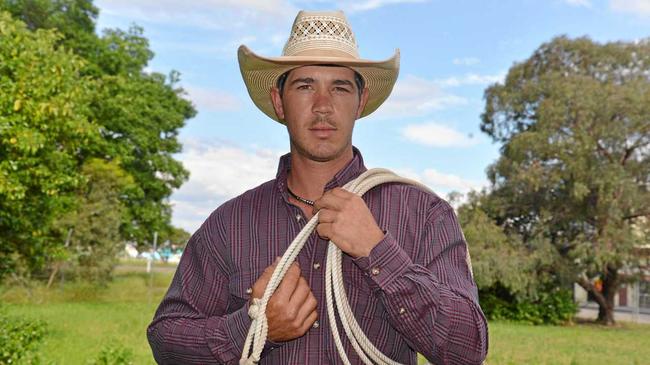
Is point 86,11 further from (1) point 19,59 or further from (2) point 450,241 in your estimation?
(2) point 450,241

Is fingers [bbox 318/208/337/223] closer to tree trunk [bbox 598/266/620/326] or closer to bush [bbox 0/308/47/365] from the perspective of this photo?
bush [bbox 0/308/47/365]

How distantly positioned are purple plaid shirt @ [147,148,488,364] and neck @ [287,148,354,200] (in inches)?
1.7

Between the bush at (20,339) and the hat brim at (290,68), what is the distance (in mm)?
6616

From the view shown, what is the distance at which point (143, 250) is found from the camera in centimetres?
3528

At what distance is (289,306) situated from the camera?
6.40 feet

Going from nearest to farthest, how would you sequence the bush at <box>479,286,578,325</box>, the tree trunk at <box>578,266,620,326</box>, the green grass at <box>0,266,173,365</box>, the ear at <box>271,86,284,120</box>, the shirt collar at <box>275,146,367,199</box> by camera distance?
the shirt collar at <box>275,146,367,199</box> < the ear at <box>271,86,284,120</box> < the green grass at <box>0,266,173,365</box> < the tree trunk at <box>578,266,620,326</box> < the bush at <box>479,286,578,325</box>

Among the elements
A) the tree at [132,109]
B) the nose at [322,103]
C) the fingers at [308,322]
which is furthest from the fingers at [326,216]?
the tree at [132,109]

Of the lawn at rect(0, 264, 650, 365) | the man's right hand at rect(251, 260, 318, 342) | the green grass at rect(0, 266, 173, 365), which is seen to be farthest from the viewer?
the lawn at rect(0, 264, 650, 365)

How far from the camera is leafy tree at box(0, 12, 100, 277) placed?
34.8 feet

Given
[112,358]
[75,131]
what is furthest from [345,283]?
[75,131]

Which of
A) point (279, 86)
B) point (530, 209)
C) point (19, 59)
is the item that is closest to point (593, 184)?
point (530, 209)

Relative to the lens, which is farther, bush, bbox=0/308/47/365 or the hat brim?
bush, bbox=0/308/47/365

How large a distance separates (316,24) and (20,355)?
26.6ft

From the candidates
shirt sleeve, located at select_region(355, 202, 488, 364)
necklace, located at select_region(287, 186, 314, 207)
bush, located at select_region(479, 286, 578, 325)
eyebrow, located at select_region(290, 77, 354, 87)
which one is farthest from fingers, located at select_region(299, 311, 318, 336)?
bush, located at select_region(479, 286, 578, 325)
